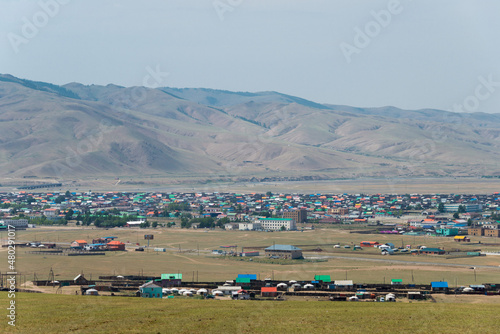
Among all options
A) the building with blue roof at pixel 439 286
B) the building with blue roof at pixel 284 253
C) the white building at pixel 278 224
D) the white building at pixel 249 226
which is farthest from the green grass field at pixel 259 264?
the white building at pixel 249 226

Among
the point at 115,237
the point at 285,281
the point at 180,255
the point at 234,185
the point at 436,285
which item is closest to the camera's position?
the point at 436,285

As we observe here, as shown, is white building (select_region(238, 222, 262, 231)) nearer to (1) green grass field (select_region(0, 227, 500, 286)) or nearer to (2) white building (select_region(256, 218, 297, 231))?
(2) white building (select_region(256, 218, 297, 231))

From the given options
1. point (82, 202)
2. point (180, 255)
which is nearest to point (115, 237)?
point (180, 255)

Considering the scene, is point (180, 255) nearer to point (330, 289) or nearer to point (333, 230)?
point (330, 289)

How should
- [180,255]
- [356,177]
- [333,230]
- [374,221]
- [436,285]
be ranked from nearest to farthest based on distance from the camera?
[436,285] → [180,255] → [333,230] → [374,221] → [356,177]

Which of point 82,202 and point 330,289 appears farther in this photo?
point 82,202

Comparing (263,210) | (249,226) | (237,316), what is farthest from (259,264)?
(263,210)
